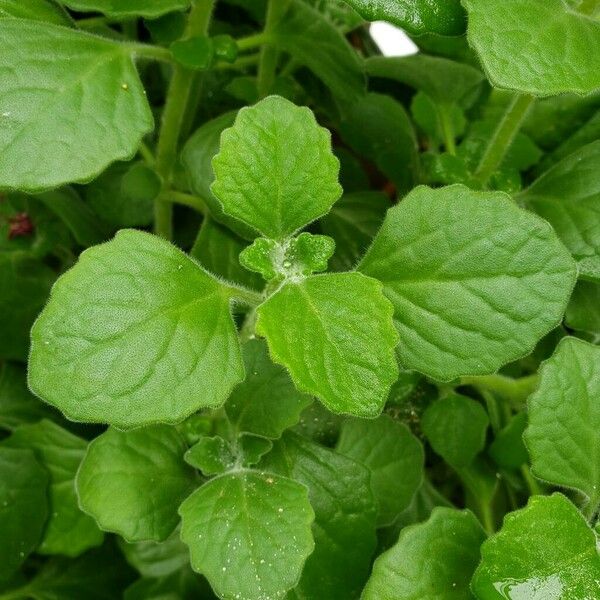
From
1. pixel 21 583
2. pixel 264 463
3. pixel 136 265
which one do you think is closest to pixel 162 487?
pixel 264 463

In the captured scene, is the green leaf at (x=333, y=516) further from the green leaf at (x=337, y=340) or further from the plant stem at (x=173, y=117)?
the plant stem at (x=173, y=117)

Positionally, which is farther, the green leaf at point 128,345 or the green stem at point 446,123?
the green stem at point 446,123

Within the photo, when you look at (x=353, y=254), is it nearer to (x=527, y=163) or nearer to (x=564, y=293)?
(x=527, y=163)

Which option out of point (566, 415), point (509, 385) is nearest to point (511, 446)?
point (509, 385)

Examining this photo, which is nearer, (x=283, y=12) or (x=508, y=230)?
(x=508, y=230)

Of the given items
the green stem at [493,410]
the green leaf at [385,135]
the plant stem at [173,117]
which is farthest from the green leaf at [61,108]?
the green stem at [493,410]

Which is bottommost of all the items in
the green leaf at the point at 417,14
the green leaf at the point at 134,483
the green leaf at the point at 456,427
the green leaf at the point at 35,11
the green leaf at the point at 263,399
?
the green leaf at the point at 456,427

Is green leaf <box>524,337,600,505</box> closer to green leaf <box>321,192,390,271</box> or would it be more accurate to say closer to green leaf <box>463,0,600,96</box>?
green leaf <box>463,0,600,96</box>
